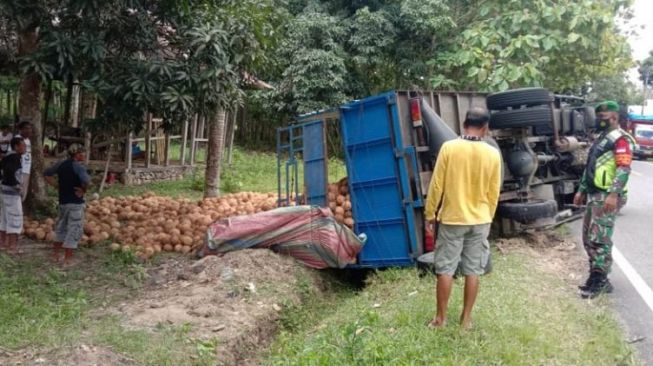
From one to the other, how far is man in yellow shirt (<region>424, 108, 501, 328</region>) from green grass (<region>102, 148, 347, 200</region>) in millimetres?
5699

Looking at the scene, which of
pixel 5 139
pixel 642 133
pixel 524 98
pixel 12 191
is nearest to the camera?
pixel 12 191

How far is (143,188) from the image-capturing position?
13.4m

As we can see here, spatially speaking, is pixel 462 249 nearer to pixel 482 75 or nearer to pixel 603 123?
pixel 603 123

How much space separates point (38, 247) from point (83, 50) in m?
3.33

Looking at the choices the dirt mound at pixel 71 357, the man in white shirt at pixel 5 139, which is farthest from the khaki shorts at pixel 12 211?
the dirt mound at pixel 71 357

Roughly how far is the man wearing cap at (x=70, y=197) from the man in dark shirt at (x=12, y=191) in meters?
0.44

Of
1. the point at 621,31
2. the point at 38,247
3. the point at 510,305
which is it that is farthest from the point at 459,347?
the point at 621,31

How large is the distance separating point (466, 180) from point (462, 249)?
548 millimetres

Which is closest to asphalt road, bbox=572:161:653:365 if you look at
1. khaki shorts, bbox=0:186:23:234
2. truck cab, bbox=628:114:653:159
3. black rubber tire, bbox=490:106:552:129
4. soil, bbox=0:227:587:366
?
soil, bbox=0:227:587:366

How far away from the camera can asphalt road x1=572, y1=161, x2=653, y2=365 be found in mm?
5236

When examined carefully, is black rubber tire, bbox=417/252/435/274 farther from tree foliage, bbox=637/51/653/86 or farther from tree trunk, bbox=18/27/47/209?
tree foliage, bbox=637/51/653/86

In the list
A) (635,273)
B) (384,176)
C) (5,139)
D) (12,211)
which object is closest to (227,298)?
(384,176)

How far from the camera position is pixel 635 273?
701 cm

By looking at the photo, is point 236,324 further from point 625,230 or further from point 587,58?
point 587,58
